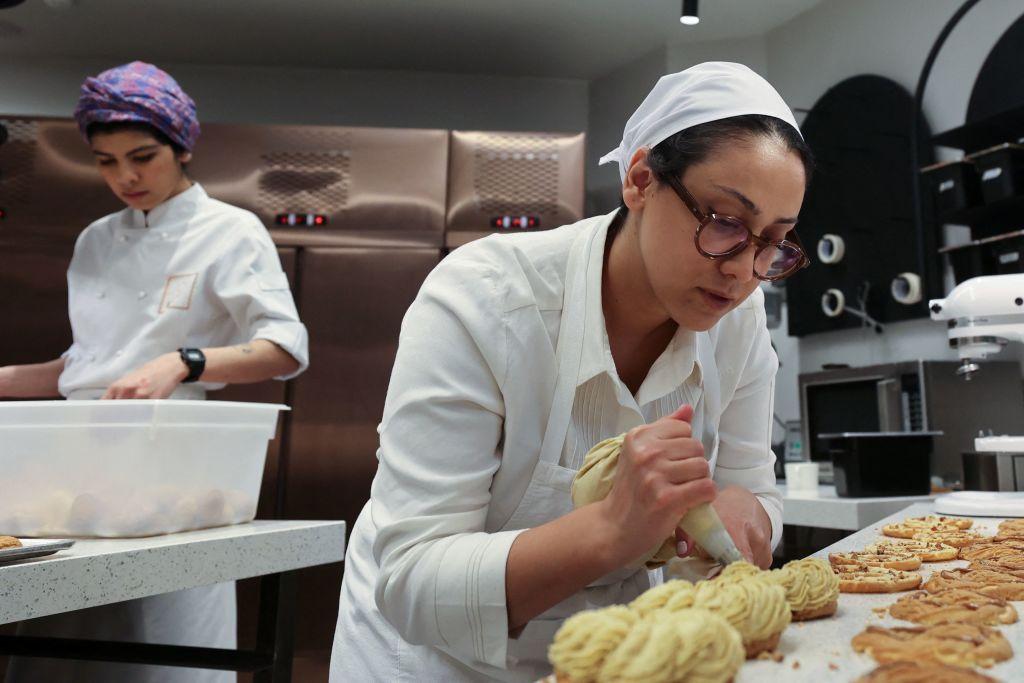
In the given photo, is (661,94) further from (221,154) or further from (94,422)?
(221,154)

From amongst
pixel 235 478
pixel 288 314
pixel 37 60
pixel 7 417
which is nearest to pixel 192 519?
pixel 235 478

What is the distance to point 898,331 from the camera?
4027 millimetres

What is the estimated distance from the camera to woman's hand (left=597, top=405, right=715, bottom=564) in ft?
2.72

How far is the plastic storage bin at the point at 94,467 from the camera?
150cm

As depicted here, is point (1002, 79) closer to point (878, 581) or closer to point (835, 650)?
point (878, 581)

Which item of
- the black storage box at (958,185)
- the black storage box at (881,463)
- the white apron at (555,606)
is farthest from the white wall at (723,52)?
the white apron at (555,606)

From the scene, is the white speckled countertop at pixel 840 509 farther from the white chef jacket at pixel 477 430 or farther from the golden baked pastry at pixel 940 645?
the golden baked pastry at pixel 940 645

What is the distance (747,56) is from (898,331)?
1.92m

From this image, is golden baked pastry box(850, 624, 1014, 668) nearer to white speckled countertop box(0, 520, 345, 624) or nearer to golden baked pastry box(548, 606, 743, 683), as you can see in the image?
golden baked pastry box(548, 606, 743, 683)

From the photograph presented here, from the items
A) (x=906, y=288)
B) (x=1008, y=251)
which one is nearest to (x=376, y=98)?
(x=906, y=288)

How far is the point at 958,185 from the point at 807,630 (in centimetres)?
309

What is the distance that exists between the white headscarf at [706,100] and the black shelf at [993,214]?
8.21 ft

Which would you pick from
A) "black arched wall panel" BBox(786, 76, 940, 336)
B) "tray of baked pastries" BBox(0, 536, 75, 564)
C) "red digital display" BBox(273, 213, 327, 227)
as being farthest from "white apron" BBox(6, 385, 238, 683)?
"black arched wall panel" BBox(786, 76, 940, 336)

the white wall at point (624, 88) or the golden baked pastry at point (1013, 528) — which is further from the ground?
the white wall at point (624, 88)
